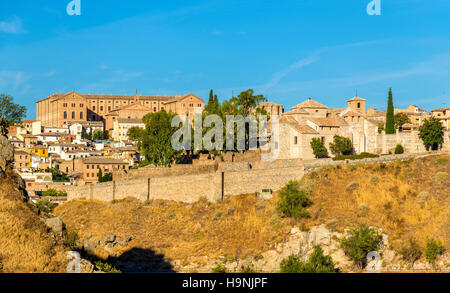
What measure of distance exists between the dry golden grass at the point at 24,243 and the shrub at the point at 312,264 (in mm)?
18715

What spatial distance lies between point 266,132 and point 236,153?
17.2 feet

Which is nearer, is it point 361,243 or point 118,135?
point 361,243

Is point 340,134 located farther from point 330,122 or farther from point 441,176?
point 441,176

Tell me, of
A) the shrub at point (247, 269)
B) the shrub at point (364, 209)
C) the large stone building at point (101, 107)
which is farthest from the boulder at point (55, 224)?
the large stone building at point (101, 107)

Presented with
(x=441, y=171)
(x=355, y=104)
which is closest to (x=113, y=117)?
Result: (x=355, y=104)

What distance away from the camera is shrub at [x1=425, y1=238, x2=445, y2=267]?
120 feet

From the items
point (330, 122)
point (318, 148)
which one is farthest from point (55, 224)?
point (330, 122)

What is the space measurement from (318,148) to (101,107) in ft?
293

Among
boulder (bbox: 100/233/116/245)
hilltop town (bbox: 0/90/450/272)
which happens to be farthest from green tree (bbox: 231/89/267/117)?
boulder (bbox: 100/233/116/245)

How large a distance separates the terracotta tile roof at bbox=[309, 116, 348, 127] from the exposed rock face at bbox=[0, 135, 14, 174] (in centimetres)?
3651

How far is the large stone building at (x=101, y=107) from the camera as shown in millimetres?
115938

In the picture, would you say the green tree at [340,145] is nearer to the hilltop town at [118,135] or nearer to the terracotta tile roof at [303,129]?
the hilltop town at [118,135]

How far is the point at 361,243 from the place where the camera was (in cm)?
3719

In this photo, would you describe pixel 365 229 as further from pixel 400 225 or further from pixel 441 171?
pixel 441 171
